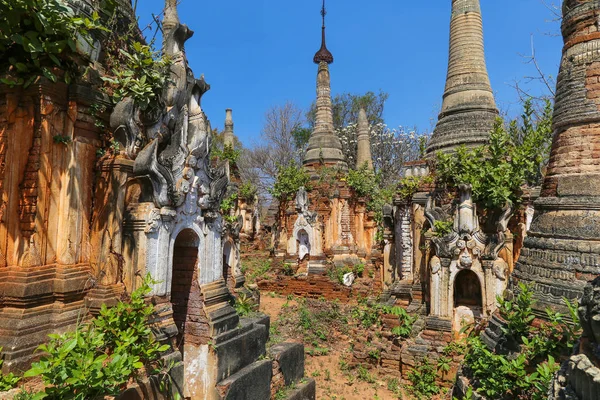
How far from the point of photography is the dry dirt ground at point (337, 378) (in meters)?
7.39

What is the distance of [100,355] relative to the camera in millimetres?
2977

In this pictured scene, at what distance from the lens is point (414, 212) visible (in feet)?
33.7

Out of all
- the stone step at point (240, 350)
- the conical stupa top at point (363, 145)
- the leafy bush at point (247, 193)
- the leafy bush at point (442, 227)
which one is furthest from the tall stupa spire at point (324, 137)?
the stone step at point (240, 350)

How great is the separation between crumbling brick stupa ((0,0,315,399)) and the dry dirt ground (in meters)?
2.57

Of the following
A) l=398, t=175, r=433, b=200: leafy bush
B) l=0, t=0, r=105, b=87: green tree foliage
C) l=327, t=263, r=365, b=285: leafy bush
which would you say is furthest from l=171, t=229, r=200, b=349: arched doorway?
l=327, t=263, r=365, b=285: leafy bush

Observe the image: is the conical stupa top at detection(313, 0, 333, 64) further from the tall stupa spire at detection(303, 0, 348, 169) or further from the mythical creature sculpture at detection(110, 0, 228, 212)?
the mythical creature sculpture at detection(110, 0, 228, 212)

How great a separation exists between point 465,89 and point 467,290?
5.24 metres

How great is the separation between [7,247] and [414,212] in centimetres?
883

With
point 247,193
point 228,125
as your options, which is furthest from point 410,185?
point 228,125

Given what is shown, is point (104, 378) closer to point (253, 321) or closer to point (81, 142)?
point (81, 142)

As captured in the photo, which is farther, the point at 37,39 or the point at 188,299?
the point at 188,299

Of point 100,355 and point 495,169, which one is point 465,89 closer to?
point 495,169

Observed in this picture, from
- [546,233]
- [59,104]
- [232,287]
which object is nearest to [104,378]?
[59,104]

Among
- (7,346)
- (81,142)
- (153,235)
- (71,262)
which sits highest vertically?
(81,142)
